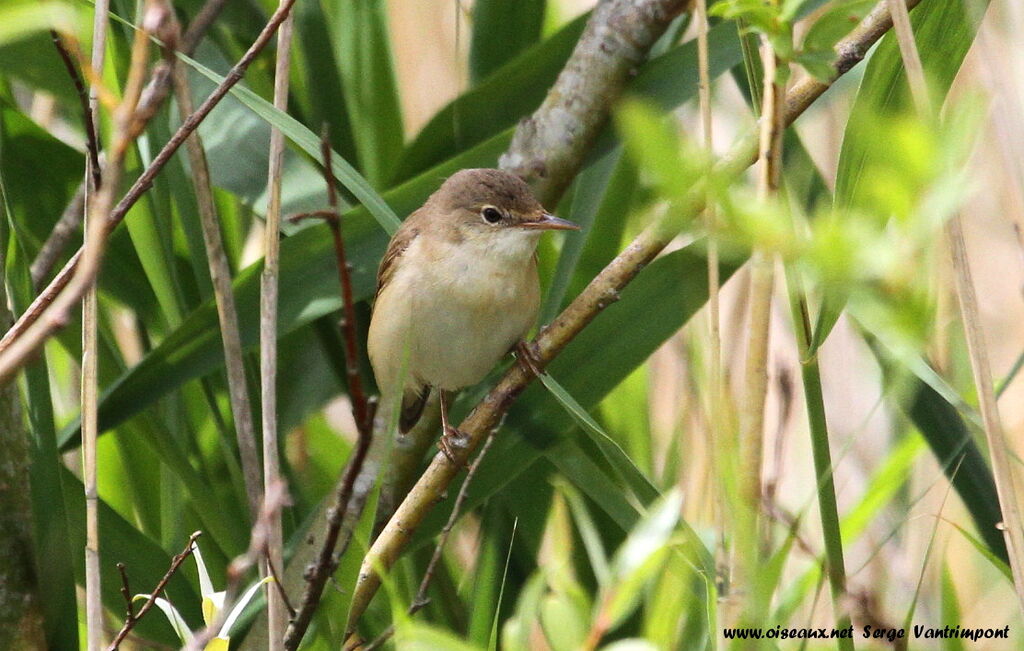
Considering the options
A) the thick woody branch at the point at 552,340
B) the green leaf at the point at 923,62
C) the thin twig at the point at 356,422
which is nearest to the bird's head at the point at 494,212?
the thick woody branch at the point at 552,340

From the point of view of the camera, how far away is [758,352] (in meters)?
1.03

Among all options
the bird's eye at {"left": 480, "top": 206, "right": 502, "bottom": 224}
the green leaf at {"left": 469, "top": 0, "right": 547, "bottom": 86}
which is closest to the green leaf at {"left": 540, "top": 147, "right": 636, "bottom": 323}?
the bird's eye at {"left": 480, "top": 206, "right": 502, "bottom": 224}

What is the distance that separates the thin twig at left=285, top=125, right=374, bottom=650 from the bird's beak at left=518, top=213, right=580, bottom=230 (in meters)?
0.90

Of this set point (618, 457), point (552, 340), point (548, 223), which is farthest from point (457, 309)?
point (618, 457)

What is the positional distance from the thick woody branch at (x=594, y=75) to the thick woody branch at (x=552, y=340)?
52cm

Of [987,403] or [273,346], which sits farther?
[273,346]

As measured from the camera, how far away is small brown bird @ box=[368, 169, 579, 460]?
2.21 metres

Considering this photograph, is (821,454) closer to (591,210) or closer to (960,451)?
(960,451)

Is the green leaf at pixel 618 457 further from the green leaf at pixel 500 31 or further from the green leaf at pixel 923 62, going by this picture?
the green leaf at pixel 500 31

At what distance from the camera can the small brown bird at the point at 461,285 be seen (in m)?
2.21

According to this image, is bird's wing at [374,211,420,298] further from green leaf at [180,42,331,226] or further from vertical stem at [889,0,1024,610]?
vertical stem at [889,0,1024,610]

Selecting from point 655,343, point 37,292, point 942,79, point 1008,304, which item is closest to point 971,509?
point 655,343

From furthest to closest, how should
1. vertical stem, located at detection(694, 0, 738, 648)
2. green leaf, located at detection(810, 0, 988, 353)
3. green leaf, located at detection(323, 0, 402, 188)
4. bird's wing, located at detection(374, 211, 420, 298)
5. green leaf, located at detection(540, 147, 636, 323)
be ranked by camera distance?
bird's wing, located at detection(374, 211, 420, 298) < green leaf, located at detection(323, 0, 402, 188) < green leaf, located at detection(540, 147, 636, 323) < green leaf, located at detection(810, 0, 988, 353) < vertical stem, located at detection(694, 0, 738, 648)

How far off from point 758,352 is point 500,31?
1.43 metres
